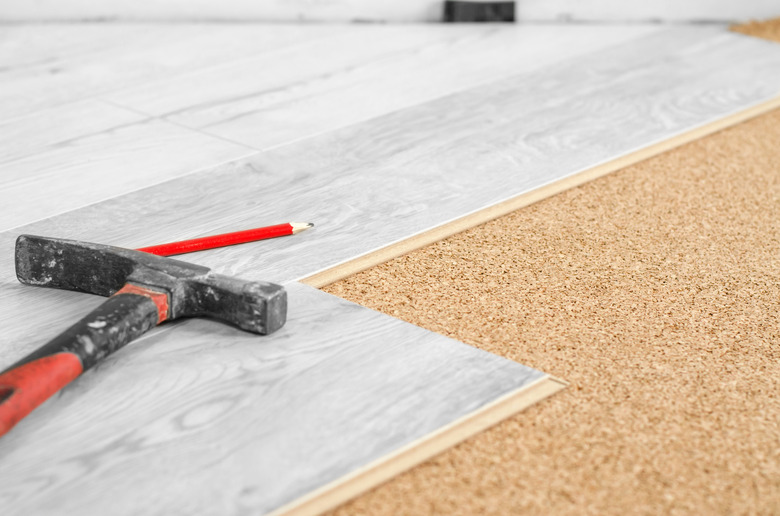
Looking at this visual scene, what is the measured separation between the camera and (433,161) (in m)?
1.63

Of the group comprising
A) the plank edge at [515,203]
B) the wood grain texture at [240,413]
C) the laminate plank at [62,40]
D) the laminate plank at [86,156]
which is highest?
the laminate plank at [62,40]

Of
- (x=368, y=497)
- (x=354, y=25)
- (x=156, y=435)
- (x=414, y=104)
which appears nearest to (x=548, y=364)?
(x=368, y=497)

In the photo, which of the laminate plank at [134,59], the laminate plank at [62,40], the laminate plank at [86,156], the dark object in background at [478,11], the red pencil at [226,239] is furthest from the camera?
the dark object in background at [478,11]

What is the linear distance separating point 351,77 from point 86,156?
0.71 m

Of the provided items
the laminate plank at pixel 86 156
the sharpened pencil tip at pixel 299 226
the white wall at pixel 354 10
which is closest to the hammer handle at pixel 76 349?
the sharpened pencil tip at pixel 299 226

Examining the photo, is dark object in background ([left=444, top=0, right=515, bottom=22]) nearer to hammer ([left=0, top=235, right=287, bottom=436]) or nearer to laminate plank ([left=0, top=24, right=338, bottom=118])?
laminate plank ([left=0, top=24, right=338, bottom=118])

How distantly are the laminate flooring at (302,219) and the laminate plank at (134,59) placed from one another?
21 millimetres

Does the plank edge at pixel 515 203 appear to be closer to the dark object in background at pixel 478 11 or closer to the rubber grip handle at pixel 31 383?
the rubber grip handle at pixel 31 383

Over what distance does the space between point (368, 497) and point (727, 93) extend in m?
1.57

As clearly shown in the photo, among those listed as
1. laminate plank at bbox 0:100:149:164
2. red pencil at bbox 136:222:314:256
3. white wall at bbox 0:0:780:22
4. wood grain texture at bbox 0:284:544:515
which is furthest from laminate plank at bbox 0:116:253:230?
white wall at bbox 0:0:780:22

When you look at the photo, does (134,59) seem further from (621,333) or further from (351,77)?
(621,333)

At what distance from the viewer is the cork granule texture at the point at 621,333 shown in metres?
0.85

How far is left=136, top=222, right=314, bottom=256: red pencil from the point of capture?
1232mm

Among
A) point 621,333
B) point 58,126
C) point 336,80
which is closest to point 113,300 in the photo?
point 621,333
